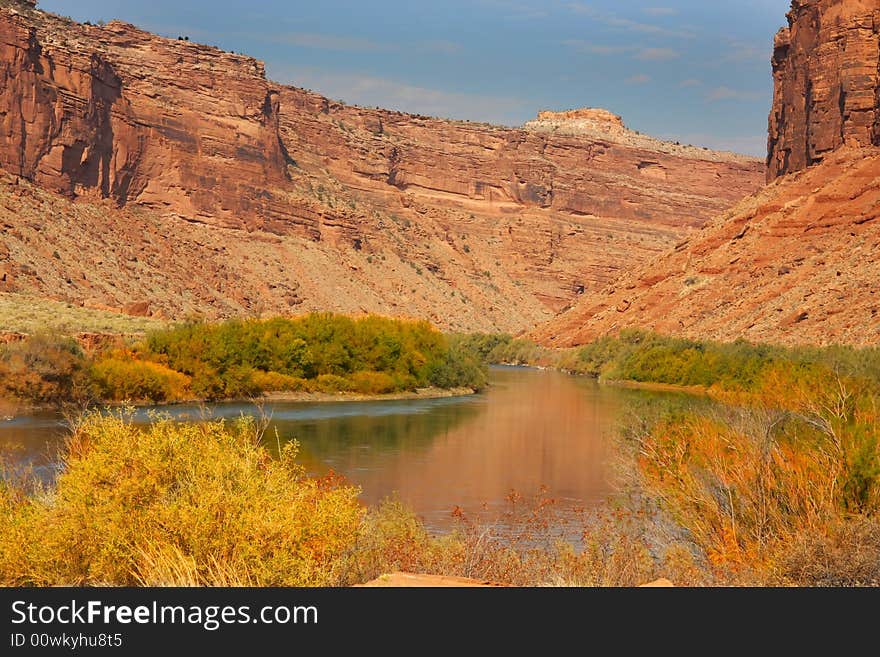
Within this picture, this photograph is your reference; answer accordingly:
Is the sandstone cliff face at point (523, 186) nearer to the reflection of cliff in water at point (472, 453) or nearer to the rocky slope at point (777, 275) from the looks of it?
the rocky slope at point (777, 275)

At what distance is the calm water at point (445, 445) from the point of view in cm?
2136

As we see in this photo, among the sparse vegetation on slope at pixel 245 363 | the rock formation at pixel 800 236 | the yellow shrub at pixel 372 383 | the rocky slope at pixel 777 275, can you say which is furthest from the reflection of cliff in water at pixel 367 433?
the rock formation at pixel 800 236

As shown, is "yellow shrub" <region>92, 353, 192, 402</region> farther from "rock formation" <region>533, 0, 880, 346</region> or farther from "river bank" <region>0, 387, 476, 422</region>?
"rock formation" <region>533, 0, 880, 346</region>

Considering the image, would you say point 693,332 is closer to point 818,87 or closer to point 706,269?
point 706,269

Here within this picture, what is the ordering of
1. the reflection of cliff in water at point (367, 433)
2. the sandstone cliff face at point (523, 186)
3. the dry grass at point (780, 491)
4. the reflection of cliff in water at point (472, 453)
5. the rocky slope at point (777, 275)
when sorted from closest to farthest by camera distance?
the dry grass at point (780, 491)
the reflection of cliff in water at point (472, 453)
the reflection of cliff in water at point (367, 433)
the rocky slope at point (777, 275)
the sandstone cliff face at point (523, 186)

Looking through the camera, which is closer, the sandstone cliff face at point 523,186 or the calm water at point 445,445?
the calm water at point 445,445

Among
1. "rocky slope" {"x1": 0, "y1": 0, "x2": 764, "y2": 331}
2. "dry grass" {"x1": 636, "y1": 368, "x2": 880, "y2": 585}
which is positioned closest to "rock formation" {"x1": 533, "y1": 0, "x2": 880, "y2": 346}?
"rocky slope" {"x1": 0, "y1": 0, "x2": 764, "y2": 331}

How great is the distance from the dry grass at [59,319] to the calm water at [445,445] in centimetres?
694

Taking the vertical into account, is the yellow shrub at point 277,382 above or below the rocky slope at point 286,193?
below

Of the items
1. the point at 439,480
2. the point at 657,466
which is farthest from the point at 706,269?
the point at 657,466

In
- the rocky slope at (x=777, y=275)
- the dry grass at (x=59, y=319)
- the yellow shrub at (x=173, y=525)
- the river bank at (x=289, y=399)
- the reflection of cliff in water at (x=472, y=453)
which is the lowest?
the reflection of cliff in water at (x=472, y=453)

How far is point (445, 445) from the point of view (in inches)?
1136

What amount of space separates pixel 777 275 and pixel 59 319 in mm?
36210

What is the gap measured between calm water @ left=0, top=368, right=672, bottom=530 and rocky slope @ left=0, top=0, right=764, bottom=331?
76.1 feet
